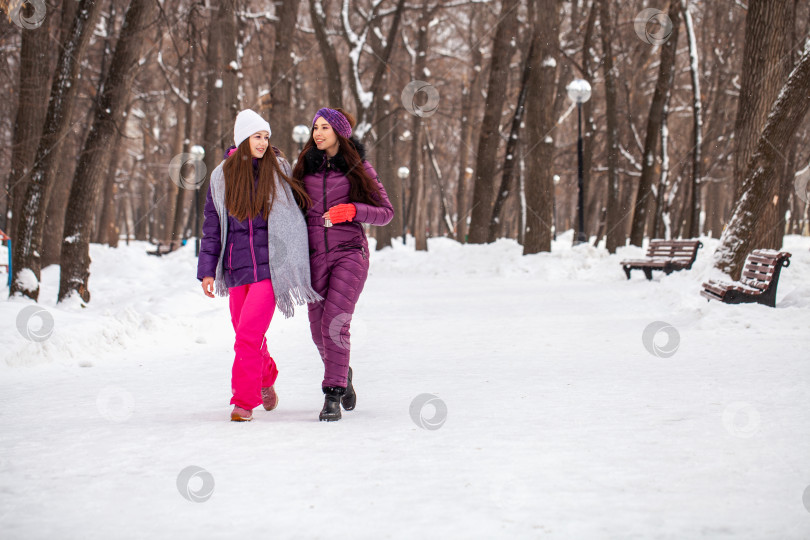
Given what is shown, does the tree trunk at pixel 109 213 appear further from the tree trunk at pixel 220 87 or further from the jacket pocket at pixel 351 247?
the jacket pocket at pixel 351 247

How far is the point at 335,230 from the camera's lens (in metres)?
4.27

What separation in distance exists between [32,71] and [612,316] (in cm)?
946

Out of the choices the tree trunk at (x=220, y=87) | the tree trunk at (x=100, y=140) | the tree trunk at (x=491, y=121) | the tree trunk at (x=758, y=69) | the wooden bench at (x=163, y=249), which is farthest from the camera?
the wooden bench at (x=163, y=249)

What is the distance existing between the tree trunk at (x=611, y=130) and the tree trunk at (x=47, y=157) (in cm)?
1278

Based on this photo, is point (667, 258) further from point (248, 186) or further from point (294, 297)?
point (248, 186)

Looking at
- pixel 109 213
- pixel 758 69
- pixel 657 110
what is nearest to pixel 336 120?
pixel 758 69

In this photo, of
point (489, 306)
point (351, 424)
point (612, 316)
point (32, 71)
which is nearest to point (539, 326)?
point (612, 316)

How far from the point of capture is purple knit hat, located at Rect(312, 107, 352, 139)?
14.0 feet

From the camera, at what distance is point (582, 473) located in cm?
319

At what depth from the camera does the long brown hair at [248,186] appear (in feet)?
13.5

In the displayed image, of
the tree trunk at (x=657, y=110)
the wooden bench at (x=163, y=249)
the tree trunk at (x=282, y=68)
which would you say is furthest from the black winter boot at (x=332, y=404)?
the wooden bench at (x=163, y=249)

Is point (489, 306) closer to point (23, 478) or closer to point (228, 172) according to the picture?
point (228, 172)

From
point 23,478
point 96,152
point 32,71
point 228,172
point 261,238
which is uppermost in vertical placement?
point 32,71

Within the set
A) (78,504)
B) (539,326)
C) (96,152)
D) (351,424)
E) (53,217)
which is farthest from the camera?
(53,217)
